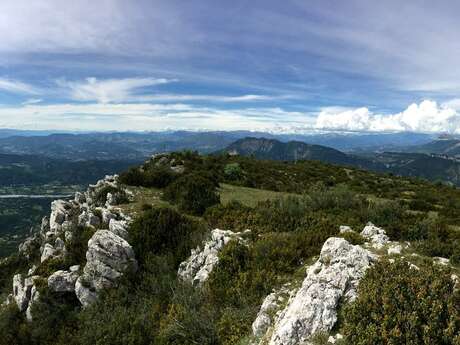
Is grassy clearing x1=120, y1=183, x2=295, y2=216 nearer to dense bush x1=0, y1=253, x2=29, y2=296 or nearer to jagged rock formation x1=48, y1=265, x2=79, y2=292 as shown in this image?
jagged rock formation x1=48, y1=265, x2=79, y2=292

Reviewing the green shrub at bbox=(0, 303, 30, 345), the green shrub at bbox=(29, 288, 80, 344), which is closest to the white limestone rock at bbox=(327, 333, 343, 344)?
the green shrub at bbox=(29, 288, 80, 344)

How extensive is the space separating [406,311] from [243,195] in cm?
2018

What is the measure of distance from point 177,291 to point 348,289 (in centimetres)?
676

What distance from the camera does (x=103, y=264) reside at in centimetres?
1548

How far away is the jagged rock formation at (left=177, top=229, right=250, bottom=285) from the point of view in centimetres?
1371

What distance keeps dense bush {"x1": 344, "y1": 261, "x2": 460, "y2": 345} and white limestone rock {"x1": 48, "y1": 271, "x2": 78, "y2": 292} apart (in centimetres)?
1339

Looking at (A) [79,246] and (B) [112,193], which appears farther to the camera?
(B) [112,193]

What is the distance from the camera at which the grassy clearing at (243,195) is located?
1006 inches

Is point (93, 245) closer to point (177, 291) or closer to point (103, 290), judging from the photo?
point (103, 290)

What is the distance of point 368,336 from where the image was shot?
24.2 ft

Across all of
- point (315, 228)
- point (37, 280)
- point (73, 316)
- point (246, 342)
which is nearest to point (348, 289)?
point (246, 342)

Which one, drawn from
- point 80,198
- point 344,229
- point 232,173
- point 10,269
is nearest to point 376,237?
point 344,229

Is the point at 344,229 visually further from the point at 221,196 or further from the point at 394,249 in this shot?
the point at 221,196

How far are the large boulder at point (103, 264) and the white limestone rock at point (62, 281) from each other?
987mm
